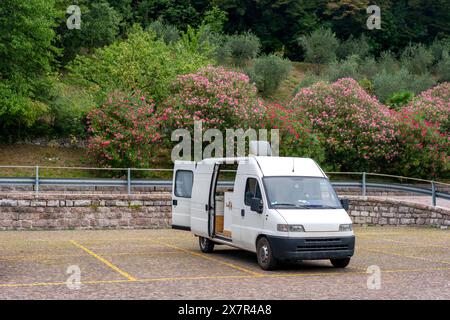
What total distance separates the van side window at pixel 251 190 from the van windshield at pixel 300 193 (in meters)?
0.27

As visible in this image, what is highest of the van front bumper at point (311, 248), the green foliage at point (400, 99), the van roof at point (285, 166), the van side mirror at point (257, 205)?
the green foliage at point (400, 99)

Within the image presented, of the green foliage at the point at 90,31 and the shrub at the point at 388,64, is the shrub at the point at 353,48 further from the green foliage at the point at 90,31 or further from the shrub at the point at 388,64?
the green foliage at the point at 90,31

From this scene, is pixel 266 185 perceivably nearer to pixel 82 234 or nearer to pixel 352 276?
pixel 352 276

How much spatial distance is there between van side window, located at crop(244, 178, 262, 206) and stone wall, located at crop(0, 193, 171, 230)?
11.5 meters

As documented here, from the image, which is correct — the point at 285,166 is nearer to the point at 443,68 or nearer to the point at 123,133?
the point at 123,133

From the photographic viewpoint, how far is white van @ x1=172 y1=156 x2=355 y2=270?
12.5m

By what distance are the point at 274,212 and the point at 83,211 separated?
507 inches

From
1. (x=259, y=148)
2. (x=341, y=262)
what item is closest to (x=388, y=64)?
(x=259, y=148)

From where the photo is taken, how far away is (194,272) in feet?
41.0

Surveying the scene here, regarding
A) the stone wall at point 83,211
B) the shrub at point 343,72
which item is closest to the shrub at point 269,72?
the shrub at point 343,72

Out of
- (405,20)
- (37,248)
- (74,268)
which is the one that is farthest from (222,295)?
(405,20)

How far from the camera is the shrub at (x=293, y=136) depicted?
32.4 m

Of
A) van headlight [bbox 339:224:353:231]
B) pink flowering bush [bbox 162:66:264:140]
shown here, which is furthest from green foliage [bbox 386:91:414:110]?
van headlight [bbox 339:224:353:231]

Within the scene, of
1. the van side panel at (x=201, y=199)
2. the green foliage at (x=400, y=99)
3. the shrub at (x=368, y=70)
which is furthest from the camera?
the shrub at (x=368, y=70)
